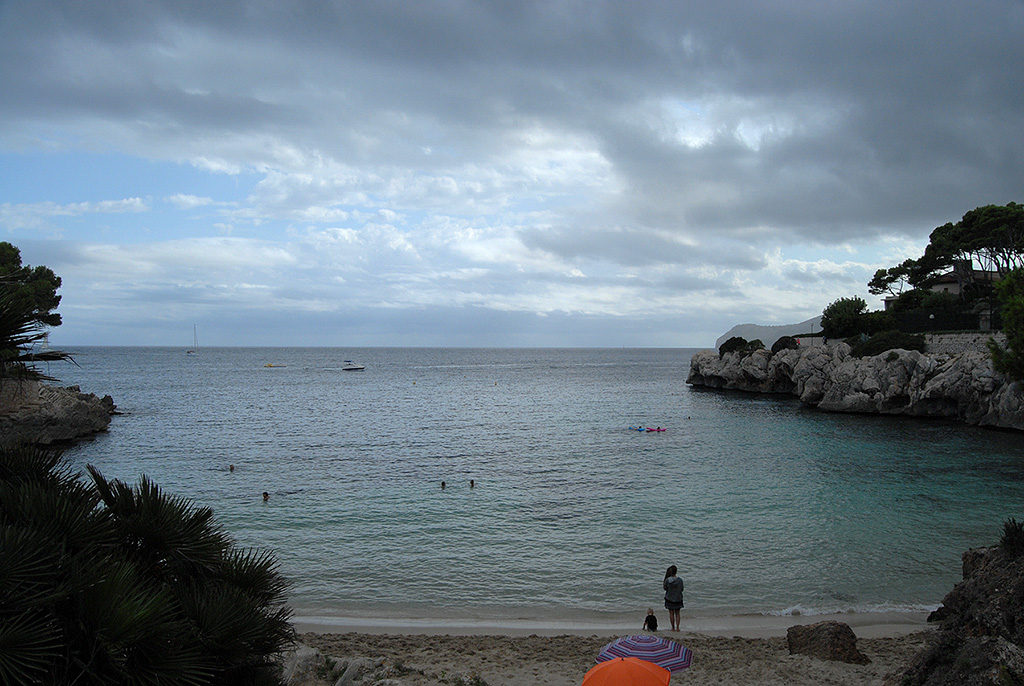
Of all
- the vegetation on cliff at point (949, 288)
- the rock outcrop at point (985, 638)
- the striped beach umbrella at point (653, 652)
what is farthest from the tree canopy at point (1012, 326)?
the striped beach umbrella at point (653, 652)

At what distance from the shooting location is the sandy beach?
10570 mm

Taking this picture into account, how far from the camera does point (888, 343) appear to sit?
56.5 m

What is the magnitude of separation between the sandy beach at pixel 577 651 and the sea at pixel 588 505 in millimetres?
961

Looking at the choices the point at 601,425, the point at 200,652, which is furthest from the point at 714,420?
the point at 200,652

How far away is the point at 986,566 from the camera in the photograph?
10.5 m

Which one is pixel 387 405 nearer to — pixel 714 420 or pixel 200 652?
pixel 714 420

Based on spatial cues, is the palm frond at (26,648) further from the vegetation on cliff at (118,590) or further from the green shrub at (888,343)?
the green shrub at (888,343)

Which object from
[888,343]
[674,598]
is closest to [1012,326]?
[888,343]

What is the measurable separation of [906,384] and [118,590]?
192 ft

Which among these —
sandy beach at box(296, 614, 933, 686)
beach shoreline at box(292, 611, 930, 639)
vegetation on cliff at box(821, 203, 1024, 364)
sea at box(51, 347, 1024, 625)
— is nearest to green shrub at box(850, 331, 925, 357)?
vegetation on cliff at box(821, 203, 1024, 364)

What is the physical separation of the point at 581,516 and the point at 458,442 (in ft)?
63.2

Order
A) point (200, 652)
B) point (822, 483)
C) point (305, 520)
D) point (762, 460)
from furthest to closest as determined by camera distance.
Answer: point (762, 460), point (822, 483), point (305, 520), point (200, 652)

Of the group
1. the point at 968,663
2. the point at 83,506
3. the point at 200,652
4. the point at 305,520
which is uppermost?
the point at 83,506

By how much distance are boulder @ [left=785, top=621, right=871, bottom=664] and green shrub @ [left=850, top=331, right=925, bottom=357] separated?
5118cm
